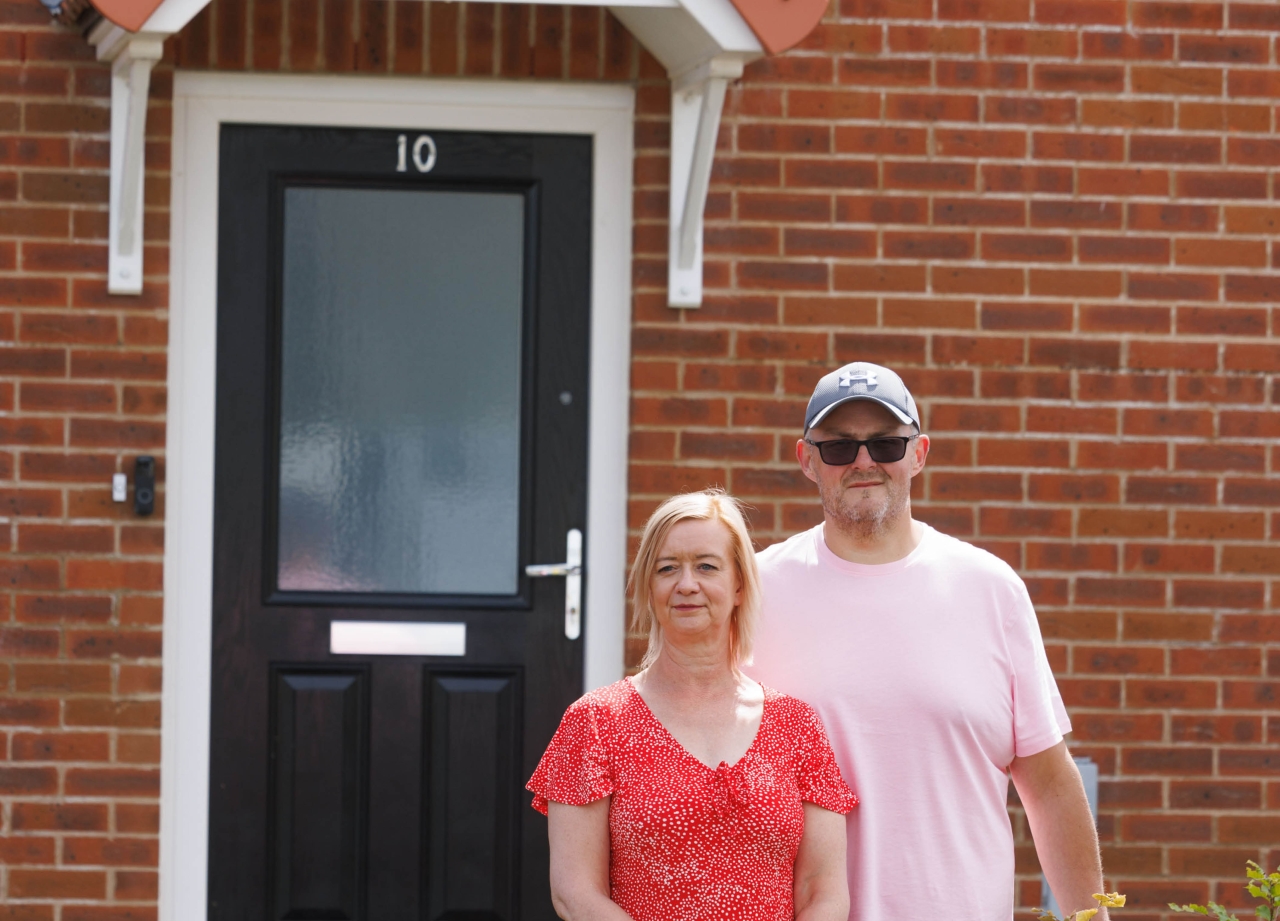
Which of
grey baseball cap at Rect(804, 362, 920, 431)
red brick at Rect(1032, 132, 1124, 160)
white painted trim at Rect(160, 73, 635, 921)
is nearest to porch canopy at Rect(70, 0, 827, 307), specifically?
white painted trim at Rect(160, 73, 635, 921)

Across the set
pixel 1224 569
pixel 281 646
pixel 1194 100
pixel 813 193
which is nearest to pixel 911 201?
pixel 813 193

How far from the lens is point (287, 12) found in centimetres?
379

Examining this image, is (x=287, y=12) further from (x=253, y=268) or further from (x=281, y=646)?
(x=281, y=646)

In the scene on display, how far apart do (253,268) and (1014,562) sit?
2140 millimetres

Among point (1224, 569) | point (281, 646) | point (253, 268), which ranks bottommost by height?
point (281, 646)

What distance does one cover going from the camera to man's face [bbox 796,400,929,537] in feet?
7.94

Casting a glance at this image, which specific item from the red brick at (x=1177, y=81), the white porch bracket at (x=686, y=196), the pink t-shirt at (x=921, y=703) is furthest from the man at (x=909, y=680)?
the red brick at (x=1177, y=81)

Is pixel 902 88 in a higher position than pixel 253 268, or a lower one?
higher

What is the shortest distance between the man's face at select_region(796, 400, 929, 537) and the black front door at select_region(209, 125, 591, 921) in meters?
1.56

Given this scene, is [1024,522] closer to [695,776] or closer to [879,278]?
[879,278]

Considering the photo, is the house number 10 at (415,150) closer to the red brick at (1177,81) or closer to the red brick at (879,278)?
the red brick at (879,278)

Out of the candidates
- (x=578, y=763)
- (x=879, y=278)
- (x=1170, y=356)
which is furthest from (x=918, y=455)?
(x=1170, y=356)

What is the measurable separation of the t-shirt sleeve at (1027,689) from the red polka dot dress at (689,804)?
33 centimetres

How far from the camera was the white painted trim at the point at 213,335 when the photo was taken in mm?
3820
